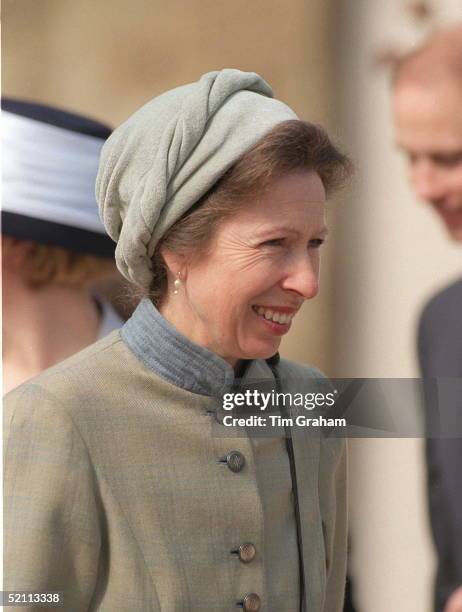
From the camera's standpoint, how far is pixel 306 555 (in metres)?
1.87

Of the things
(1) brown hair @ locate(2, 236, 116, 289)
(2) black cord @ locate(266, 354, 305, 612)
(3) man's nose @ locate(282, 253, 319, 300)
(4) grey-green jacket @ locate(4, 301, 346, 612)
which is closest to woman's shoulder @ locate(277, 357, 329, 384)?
(2) black cord @ locate(266, 354, 305, 612)

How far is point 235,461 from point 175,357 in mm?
206

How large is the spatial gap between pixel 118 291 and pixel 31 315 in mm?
231

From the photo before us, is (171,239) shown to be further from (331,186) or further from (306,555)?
(306,555)

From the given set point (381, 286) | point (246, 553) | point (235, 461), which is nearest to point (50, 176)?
point (381, 286)

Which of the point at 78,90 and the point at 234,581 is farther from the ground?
the point at 78,90

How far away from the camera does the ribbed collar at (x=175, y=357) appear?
1.82 meters

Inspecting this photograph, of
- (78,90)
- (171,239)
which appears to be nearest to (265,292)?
(171,239)

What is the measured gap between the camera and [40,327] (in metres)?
2.75

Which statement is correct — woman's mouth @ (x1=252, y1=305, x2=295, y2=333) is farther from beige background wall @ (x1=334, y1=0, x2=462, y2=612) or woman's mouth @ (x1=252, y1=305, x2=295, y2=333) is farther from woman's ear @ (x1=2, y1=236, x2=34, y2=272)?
woman's ear @ (x1=2, y1=236, x2=34, y2=272)

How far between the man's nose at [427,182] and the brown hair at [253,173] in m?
0.45

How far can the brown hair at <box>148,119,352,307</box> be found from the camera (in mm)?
1763

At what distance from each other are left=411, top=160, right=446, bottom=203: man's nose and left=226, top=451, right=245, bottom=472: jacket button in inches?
30.2

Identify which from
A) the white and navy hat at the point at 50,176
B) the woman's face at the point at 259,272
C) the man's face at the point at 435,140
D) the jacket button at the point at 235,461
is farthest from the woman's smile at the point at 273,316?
the white and navy hat at the point at 50,176
